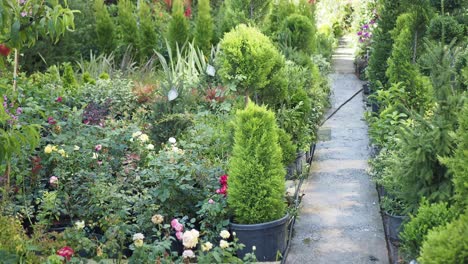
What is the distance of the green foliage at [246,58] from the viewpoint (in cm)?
559

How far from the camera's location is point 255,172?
168 inches

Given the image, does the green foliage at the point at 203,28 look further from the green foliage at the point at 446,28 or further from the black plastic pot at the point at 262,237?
the black plastic pot at the point at 262,237

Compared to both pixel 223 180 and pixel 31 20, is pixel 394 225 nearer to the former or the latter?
pixel 223 180

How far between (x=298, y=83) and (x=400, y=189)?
2639mm

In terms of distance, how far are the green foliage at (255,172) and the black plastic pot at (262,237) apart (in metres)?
0.06

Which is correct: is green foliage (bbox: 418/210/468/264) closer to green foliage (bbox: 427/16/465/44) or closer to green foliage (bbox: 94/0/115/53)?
green foliage (bbox: 427/16/465/44)

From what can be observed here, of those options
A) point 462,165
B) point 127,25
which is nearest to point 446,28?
point 462,165

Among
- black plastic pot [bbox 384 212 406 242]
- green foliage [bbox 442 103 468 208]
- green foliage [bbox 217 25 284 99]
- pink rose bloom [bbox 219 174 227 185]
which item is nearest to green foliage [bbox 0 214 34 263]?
pink rose bloom [bbox 219 174 227 185]

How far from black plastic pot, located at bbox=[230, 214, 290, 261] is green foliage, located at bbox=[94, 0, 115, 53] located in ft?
24.4

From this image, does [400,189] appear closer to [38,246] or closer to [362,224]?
[362,224]

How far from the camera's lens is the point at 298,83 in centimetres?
684

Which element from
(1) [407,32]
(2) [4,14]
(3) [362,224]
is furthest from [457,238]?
(1) [407,32]

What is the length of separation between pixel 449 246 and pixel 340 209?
2797 mm

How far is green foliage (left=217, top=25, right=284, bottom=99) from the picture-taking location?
559 centimetres
